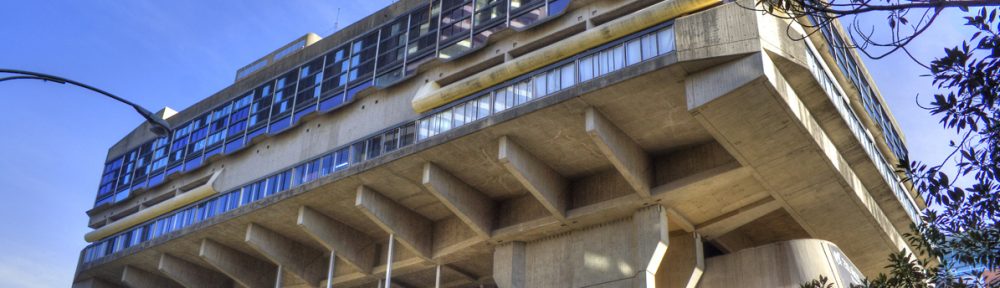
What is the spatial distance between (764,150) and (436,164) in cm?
984

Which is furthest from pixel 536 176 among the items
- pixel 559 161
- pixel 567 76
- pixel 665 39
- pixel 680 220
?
pixel 665 39

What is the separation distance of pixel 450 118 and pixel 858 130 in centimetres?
1226

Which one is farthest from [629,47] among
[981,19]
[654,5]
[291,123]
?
[291,123]

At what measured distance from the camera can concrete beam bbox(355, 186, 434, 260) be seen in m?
28.2

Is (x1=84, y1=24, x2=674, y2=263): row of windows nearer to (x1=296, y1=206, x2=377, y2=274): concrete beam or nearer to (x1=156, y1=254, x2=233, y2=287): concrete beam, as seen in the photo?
(x1=296, y1=206, x2=377, y2=274): concrete beam

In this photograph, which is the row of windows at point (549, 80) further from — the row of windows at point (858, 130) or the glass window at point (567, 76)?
the row of windows at point (858, 130)

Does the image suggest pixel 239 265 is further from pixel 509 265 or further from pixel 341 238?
pixel 509 265

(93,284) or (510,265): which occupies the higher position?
(93,284)

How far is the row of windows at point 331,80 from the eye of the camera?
100 feet

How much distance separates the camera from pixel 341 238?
3144 centimetres

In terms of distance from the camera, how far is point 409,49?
32.8m

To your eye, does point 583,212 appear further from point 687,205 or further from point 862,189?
point 862,189

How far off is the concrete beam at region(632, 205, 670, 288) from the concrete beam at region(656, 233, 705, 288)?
1685mm

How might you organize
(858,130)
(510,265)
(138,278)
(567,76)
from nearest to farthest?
1. (567,76)
2. (858,130)
3. (510,265)
4. (138,278)
